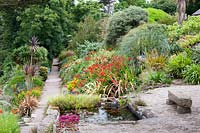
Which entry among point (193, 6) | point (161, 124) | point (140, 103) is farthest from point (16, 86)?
point (193, 6)

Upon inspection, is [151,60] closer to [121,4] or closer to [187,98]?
[187,98]

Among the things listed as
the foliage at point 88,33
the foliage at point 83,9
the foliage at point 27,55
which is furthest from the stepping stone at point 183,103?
the foliage at point 83,9

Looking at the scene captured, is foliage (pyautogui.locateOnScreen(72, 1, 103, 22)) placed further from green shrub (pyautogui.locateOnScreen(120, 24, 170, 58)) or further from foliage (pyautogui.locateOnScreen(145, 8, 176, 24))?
green shrub (pyautogui.locateOnScreen(120, 24, 170, 58))

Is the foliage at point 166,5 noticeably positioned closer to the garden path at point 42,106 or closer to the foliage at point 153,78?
the garden path at point 42,106

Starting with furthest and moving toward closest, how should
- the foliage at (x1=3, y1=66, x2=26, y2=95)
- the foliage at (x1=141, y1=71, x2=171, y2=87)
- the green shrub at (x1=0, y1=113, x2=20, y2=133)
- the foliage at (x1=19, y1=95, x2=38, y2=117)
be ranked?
1. the foliage at (x1=3, y1=66, x2=26, y2=95)
2. the foliage at (x1=141, y1=71, x2=171, y2=87)
3. the foliage at (x1=19, y1=95, x2=38, y2=117)
4. the green shrub at (x1=0, y1=113, x2=20, y2=133)

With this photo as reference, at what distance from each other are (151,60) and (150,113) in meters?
5.80

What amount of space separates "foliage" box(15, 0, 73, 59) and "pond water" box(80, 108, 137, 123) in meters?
17.8

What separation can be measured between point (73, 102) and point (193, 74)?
16.5 feet

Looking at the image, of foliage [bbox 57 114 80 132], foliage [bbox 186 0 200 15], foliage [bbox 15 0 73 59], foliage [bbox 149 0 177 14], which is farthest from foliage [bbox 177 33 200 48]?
foliage [bbox 149 0 177 14]

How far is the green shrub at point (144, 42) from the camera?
15414mm

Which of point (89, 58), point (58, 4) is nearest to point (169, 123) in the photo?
point (89, 58)

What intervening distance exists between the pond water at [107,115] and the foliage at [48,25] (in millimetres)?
17767

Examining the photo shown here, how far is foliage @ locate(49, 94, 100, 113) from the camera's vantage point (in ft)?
34.9

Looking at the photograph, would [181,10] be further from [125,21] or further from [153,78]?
[153,78]
